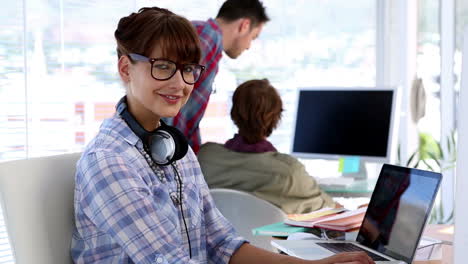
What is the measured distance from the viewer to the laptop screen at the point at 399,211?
5.11ft

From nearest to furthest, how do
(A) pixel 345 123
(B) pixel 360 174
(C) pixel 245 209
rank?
(C) pixel 245 209 < (A) pixel 345 123 < (B) pixel 360 174

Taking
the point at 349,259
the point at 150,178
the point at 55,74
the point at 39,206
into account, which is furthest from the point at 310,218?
the point at 55,74

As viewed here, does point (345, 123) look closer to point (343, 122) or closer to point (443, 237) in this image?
point (343, 122)

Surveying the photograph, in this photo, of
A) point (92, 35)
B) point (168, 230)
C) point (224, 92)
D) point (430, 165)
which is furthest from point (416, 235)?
point (430, 165)

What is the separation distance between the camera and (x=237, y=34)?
131 inches

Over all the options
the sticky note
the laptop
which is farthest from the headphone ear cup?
the sticky note

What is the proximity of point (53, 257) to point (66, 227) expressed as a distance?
8 centimetres

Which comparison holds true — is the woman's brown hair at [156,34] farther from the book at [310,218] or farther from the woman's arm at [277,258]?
the book at [310,218]

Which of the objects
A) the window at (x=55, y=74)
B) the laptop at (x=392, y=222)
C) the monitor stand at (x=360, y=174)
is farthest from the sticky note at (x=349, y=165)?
the laptop at (x=392, y=222)

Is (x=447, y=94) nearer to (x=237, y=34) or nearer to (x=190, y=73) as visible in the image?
(x=237, y=34)

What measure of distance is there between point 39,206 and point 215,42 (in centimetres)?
181

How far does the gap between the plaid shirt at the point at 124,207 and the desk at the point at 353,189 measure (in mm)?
1637

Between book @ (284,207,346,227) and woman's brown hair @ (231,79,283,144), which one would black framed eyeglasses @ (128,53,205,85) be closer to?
book @ (284,207,346,227)

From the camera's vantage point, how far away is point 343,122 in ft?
10.9
